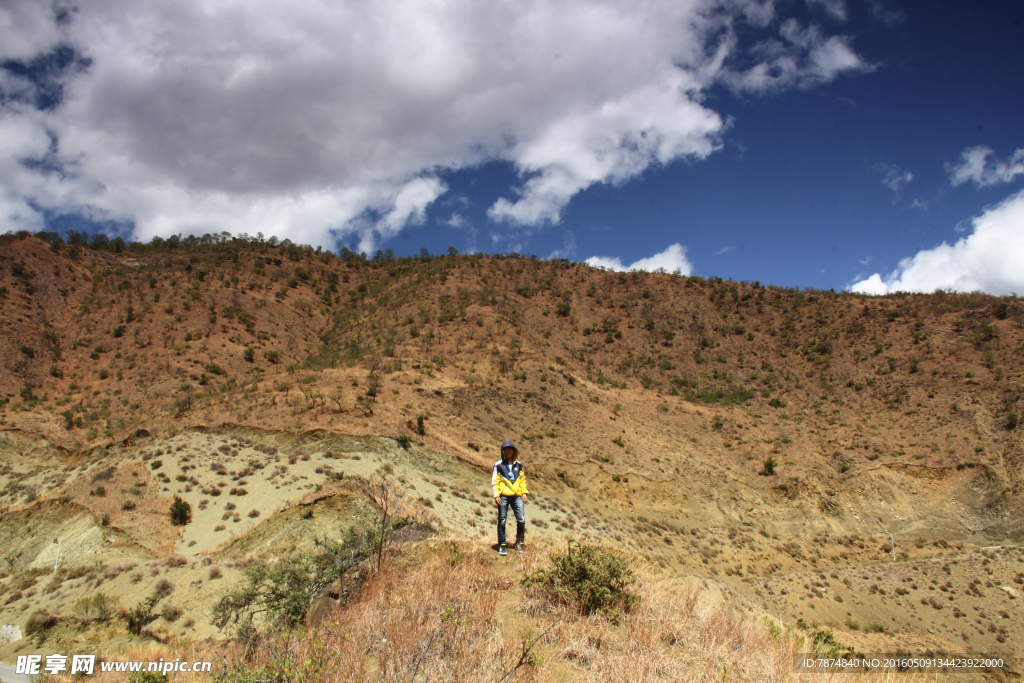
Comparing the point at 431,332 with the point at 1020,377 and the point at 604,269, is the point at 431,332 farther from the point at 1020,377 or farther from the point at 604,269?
the point at 1020,377

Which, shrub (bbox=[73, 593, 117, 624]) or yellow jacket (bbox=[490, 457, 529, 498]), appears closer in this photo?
shrub (bbox=[73, 593, 117, 624])

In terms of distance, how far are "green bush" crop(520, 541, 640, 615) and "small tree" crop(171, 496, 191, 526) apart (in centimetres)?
923

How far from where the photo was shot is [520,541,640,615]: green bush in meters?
6.58

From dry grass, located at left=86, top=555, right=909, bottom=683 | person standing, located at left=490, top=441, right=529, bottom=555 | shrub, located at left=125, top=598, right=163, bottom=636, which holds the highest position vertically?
person standing, located at left=490, top=441, right=529, bottom=555

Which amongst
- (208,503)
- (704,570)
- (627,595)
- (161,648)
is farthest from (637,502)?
Answer: (161,648)

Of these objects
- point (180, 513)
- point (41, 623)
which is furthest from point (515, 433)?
point (41, 623)

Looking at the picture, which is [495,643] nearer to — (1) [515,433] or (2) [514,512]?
(2) [514,512]

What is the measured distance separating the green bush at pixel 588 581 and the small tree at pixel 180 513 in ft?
30.3

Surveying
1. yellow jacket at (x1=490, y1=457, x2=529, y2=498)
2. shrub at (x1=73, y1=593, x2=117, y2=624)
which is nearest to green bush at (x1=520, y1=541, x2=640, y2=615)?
yellow jacket at (x1=490, y1=457, x2=529, y2=498)

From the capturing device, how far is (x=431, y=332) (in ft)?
102

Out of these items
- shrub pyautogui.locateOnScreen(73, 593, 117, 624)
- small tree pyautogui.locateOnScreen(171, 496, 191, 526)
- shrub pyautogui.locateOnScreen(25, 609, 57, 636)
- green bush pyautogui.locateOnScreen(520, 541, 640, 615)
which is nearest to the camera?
green bush pyautogui.locateOnScreen(520, 541, 640, 615)

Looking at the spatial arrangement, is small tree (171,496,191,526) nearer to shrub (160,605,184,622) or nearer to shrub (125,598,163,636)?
shrub (125,598,163,636)

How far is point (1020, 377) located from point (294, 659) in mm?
34296

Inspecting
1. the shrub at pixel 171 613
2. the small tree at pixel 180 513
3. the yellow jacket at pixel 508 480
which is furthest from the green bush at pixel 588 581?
the small tree at pixel 180 513
